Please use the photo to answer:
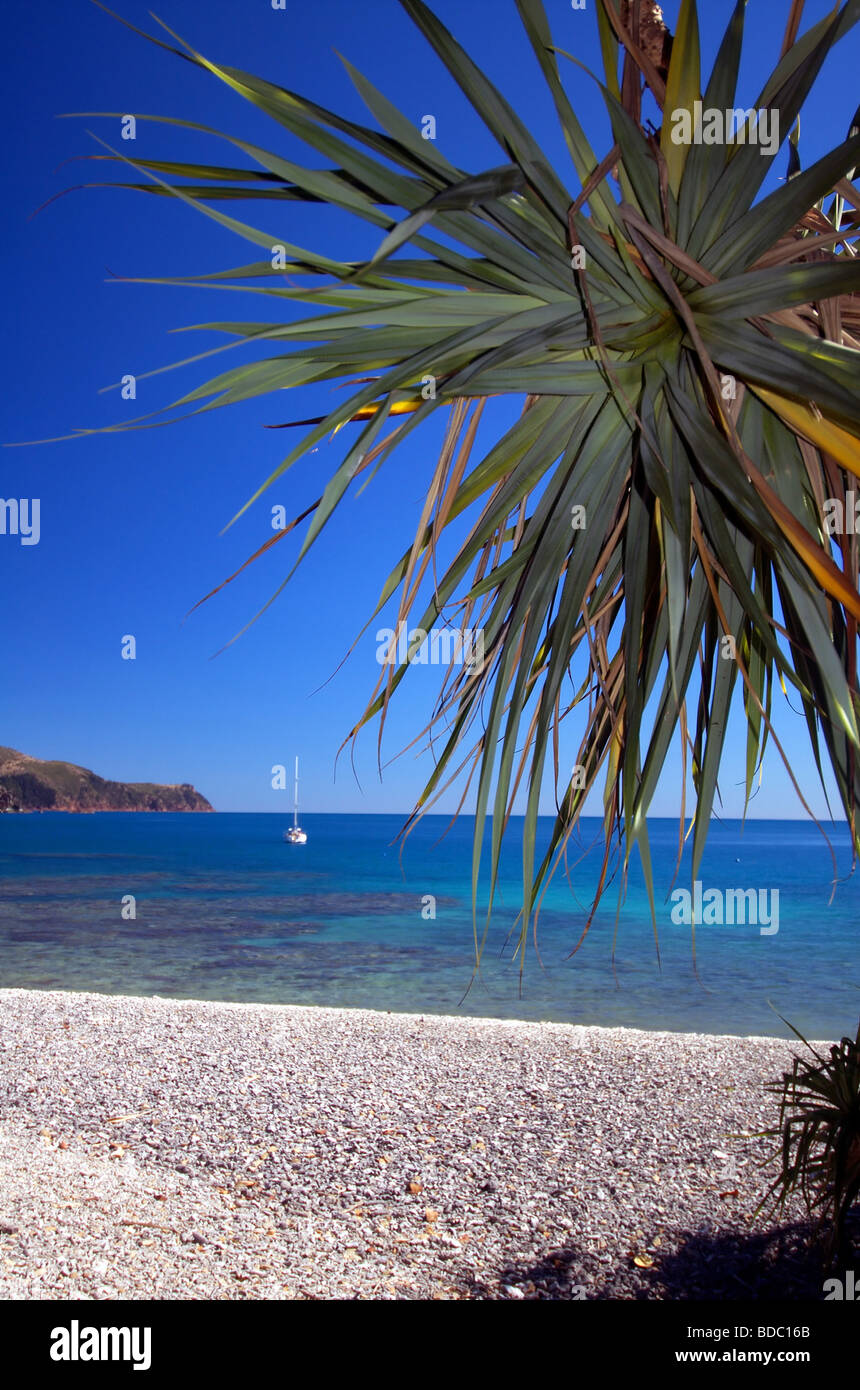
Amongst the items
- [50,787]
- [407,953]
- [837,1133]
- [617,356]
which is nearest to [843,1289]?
[837,1133]

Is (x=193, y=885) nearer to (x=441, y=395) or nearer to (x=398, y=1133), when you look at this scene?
(x=398, y=1133)

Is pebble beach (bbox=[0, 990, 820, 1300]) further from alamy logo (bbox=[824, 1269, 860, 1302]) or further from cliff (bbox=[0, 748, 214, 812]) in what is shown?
cliff (bbox=[0, 748, 214, 812])

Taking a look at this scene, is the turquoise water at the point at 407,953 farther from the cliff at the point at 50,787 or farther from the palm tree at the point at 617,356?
the cliff at the point at 50,787

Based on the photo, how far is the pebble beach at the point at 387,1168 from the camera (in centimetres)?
350

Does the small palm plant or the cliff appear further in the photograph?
the cliff

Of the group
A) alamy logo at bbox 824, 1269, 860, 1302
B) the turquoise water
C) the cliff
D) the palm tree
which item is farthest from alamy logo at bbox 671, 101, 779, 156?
the cliff

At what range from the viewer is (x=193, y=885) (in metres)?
35.9

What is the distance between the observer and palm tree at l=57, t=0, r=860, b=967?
1.58m

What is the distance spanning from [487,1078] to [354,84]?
20.0 feet
